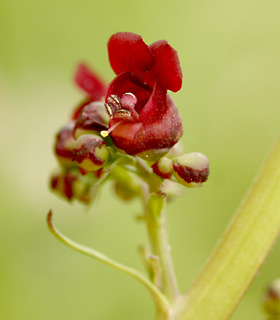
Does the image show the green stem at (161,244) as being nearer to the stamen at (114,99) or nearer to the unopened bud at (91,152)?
the unopened bud at (91,152)

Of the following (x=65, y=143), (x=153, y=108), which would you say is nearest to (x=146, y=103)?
(x=153, y=108)

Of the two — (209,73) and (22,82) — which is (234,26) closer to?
(209,73)

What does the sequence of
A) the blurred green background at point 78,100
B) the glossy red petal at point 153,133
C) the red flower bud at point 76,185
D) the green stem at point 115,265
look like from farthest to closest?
the blurred green background at point 78,100
the red flower bud at point 76,185
the green stem at point 115,265
the glossy red petal at point 153,133

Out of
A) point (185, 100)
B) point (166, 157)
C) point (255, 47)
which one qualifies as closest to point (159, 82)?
point (166, 157)

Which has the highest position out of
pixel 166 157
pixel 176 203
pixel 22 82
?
pixel 166 157

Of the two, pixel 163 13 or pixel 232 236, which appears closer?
pixel 232 236

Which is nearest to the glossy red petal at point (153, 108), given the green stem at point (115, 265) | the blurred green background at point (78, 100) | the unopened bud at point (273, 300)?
the green stem at point (115, 265)
